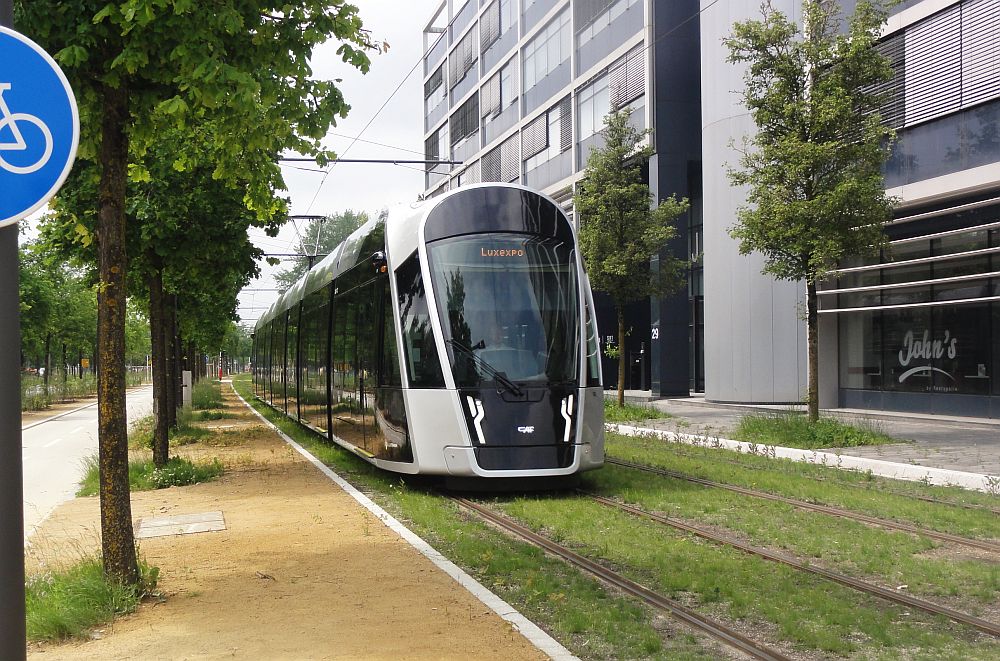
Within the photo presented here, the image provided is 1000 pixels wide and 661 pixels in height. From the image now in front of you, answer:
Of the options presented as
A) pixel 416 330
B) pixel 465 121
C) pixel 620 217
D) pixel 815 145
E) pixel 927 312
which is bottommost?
pixel 416 330

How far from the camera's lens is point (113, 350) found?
707 cm

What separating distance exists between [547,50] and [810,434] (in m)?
28.2

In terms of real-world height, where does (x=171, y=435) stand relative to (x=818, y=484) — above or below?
below

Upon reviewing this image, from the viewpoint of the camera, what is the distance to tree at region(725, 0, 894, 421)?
1684cm

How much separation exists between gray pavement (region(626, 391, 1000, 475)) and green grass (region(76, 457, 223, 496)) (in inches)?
381

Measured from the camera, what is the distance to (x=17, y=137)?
3.86 m

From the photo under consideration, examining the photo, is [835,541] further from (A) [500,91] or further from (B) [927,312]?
(A) [500,91]

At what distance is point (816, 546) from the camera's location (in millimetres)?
8406

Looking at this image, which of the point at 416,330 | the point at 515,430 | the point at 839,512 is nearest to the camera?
the point at 839,512

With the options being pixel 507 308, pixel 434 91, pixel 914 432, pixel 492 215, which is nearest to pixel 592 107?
pixel 914 432

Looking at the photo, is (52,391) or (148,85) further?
(52,391)

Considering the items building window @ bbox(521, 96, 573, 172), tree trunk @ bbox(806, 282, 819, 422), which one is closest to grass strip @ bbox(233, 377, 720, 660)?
tree trunk @ bbox(806, 282, 819, 422)

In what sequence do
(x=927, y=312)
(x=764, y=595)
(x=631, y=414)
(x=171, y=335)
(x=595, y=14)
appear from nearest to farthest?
(x=764, y=595) < (x=927, y=312) < (x=631, y=414) < (x=171, y=335) < (x=595, y=14)

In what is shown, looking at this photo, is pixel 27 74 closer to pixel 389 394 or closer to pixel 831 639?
pixel 831 639
